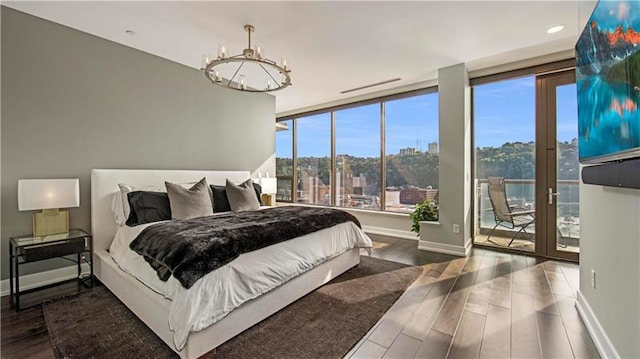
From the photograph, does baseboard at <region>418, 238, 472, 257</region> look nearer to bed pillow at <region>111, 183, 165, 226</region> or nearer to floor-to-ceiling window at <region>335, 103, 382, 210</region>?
floor-to-ceiling window at <region>335, 103, 382, 210</region>

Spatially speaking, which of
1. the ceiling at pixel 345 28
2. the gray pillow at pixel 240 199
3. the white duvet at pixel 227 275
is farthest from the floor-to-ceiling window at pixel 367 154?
the gray pillow at pixel 240 199

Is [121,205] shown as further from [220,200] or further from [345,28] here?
[345,28]

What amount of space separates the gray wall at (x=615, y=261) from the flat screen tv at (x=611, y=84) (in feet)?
0.97

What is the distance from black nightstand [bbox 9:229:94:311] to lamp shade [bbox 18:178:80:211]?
1.03 ft

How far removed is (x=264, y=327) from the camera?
84.6 inches

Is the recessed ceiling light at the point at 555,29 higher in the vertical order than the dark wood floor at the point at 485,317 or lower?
higher

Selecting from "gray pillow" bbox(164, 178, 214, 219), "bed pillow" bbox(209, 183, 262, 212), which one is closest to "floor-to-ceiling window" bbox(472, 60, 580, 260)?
"bed pillow" bbox(209, 183, 262, 212)

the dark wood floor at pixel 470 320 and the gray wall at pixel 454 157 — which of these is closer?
the dark wood floor at pixel 470 320

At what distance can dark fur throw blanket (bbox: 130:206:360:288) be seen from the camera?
183cm

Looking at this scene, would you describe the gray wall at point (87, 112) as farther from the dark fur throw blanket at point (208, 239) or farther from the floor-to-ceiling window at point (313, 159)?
the floor-to-ceiling window at point (313, 159)

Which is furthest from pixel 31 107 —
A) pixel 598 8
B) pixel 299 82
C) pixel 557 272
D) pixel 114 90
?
pixel 557 272

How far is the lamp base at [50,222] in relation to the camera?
2795 millimetres

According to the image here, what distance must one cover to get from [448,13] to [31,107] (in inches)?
174

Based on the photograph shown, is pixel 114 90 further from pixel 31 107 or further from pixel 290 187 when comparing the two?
pixel 290 187
